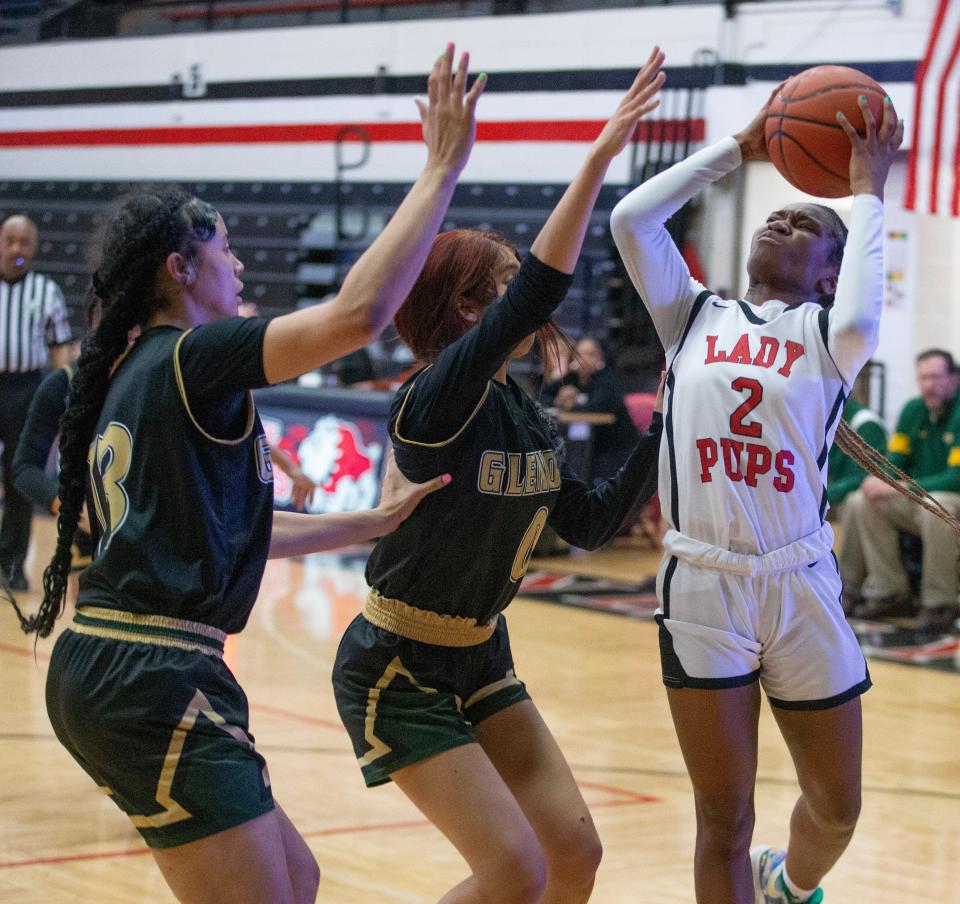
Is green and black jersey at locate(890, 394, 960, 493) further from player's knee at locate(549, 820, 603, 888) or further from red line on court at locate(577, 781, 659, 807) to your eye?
player's knee at locate(549, 820, 603, 888)

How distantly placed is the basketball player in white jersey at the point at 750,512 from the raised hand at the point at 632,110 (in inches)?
16.9

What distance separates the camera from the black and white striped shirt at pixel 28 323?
8.94 meters

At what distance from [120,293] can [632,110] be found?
3.16 feet

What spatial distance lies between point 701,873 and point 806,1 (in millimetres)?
11467

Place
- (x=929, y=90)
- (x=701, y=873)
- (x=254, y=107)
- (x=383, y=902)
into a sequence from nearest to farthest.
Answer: (x=701, y=873)
(x=383, y=902)
(x=929, y=90)
(x=254, y=107)

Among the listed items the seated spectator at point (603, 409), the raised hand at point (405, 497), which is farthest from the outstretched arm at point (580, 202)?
the seated spectator at point (603, 409)

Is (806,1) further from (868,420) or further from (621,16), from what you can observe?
(868,420)

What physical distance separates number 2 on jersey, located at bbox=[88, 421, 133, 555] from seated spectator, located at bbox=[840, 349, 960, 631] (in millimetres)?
7072

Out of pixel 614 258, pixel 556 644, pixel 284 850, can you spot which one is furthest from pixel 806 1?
pixel 284 850

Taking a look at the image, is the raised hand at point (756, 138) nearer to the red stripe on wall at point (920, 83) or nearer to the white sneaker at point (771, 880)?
the white sneaker at point (771, 880)

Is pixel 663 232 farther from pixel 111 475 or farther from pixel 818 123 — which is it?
pixel 111 475

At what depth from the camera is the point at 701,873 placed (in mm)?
3188

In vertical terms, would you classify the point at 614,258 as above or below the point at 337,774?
above

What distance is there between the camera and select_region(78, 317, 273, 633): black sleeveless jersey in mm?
2480
